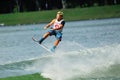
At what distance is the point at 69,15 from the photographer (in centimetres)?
7506

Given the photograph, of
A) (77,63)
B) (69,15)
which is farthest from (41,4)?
(77,63)

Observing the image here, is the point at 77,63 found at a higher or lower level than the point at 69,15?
higher

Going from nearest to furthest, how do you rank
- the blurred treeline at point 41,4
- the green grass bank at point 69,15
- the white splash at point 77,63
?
the white splash at point 77,63 → the green grass bank at point 69,15 → the blurred treeline at point 41,4

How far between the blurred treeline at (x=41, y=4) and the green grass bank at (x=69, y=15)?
36.2ft

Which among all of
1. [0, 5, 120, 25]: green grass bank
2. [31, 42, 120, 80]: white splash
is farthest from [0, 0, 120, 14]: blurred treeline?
[31, 42, 120, 80]: white splash

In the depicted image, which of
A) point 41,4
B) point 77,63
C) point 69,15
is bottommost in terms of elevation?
point 41,4

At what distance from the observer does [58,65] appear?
20078mm

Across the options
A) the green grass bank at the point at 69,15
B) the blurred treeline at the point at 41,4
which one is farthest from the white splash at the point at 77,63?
the blurred treeline at the point at 41,4

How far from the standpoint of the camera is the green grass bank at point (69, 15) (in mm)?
73375

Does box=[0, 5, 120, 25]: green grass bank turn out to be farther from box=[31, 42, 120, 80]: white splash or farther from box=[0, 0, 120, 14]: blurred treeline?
box=[31, 42, 120, 80]: white splash

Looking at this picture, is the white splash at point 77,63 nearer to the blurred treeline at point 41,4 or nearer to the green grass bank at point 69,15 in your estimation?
the green grass bank at point 69,15

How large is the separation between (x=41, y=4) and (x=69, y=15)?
17558mm

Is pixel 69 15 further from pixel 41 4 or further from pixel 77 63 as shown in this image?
pixel 77 63

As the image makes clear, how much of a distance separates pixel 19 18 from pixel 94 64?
55.9m
